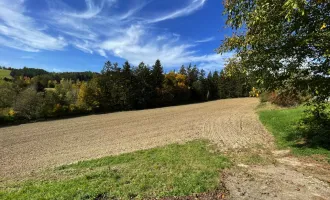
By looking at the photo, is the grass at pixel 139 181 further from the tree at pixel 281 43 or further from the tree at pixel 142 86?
the tree at pixel 142 86

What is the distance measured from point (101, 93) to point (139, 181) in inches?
1223

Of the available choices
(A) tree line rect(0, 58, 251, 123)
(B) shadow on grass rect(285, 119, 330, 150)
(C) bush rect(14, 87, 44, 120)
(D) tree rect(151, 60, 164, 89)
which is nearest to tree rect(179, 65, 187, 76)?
(A) tree line rect(0, 58, 251, 123)

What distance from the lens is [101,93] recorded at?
117 ft

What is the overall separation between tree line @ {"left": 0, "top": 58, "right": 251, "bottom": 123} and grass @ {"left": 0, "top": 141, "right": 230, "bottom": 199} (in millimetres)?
10665

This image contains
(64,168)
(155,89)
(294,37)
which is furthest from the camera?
(155,89)

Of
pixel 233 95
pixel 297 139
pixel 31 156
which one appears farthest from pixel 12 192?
A: pixel 233 95

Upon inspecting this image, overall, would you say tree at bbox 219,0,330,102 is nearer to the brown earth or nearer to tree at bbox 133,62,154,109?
the brown earth

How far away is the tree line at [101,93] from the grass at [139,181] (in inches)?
420

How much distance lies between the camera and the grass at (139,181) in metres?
5.27

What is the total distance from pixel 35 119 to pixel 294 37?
1147 inches

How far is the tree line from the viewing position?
27359 mm

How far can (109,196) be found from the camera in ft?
16.6

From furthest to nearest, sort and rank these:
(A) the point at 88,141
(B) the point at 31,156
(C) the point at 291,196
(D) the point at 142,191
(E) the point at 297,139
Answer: (A) the point at 88,141 → (B) the point at 31,156 → (E) the point at 297,139 → (D) the point at 142,191 → (C) the point at 291,196

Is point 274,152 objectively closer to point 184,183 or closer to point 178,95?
point 184,183
